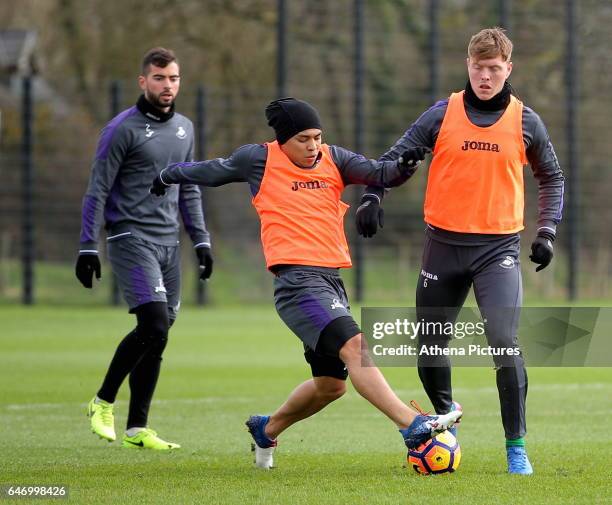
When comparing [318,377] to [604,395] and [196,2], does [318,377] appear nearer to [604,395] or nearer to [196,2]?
[604,395]

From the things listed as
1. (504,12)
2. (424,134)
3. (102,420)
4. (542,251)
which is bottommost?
(102,420)

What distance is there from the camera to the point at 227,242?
82.6ft

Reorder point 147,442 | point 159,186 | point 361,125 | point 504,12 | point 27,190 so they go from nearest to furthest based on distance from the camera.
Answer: point 159,186 → point 147,442 → point 27,190 → point 361,125 → point 504,12

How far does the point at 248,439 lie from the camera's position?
838cm

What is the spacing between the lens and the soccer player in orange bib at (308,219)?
671cm

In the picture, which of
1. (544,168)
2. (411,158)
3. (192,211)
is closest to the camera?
(411,158)

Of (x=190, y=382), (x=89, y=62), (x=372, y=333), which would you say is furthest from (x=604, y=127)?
(x=372, y=333)

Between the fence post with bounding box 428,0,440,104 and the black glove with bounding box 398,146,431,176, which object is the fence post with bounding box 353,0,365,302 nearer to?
the fence post with bounding box 428,0,440,104

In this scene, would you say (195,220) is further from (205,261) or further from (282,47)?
(282,47)

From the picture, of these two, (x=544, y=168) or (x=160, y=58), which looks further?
(x=160, y=58)

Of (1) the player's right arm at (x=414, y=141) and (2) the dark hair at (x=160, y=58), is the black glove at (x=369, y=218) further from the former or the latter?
(2) the dark hair at (x=160, y=58)

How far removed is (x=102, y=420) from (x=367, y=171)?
95.7 inches

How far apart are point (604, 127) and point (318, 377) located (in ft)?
70.7

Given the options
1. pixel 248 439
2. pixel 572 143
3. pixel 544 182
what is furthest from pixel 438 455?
pixel 572 143
